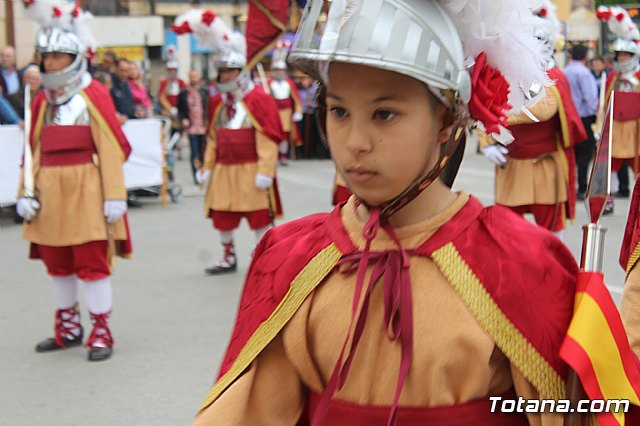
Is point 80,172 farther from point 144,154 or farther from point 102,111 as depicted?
point 144,154

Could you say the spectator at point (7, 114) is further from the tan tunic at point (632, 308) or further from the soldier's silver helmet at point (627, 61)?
the tan tunic at point (632, 308)

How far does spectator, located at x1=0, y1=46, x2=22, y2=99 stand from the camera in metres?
12.5

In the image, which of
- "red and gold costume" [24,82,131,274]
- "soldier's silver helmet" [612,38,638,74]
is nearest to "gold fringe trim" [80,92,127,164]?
"red and gold costume" [24,82,131,274]

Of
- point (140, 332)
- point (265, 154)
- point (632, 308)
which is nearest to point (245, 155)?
point (265, 154)

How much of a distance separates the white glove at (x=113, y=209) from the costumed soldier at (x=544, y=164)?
288 centimetres

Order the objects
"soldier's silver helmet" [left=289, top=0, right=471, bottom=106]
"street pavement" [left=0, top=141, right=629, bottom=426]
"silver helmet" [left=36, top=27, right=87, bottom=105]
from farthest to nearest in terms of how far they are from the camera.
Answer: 1. "silver helmet" [left=36, top=27, right=87, bottom=105]
2. "street pavement" [left=0, top=141, right=629, bottom=426]
3. "soldier's silver helmet" [left=289, top=0, right=471, bottom=106]

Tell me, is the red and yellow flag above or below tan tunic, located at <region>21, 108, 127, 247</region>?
above

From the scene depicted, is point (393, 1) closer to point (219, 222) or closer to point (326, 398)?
point (326, 398)

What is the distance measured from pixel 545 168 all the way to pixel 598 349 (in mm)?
5473

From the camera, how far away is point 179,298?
7.79 meters

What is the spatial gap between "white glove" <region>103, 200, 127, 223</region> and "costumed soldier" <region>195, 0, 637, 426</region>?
385 cm

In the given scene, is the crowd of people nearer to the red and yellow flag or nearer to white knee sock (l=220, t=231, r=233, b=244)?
the red and yellow flag

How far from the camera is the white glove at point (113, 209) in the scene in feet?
19.5

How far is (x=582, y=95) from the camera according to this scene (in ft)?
43.8
